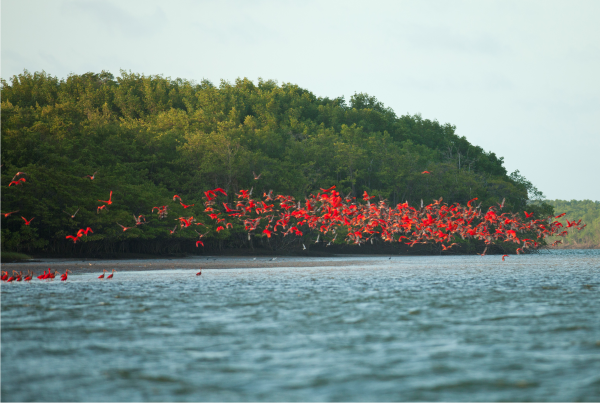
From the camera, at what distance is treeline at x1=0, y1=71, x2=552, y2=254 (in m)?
62.3

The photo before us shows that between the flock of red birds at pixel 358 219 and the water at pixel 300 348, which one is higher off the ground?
the flock of red birds at pixel 358 219

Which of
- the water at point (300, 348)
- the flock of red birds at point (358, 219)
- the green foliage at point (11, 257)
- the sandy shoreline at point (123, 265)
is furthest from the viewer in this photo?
the green foliage at point (11, 257)

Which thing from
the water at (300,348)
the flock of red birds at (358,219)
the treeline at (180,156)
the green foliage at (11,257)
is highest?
the treeline at (180,156)

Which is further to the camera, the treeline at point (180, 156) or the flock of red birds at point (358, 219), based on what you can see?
the treeline at point (180, 156)

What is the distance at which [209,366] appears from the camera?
1168 cm

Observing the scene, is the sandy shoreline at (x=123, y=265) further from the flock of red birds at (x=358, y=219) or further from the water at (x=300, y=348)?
the water at (x=300, y=348)

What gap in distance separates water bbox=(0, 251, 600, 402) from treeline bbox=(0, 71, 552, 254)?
131 ft

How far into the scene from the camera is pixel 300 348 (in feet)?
44.0

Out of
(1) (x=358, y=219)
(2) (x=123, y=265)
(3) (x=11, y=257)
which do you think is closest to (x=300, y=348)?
(1) (x=358, y=219)

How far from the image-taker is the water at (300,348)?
9945 millimetres

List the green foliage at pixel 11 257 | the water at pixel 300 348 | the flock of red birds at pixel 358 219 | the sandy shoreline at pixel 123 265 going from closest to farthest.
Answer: the water at pixel 300 348, the sandy shoreline at pixel 123 265, the flock of red birds at pixel 358 219, the green foliage at pixel 11 257

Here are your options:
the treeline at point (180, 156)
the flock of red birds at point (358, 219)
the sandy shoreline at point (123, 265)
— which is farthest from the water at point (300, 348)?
the treeline at point (180, 156)

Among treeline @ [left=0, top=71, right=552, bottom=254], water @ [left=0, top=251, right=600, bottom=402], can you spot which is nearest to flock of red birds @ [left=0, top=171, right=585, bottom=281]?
treeline @ [left=0, top=71, right=552, bottom=254]

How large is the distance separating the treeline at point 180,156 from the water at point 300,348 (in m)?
39.8
